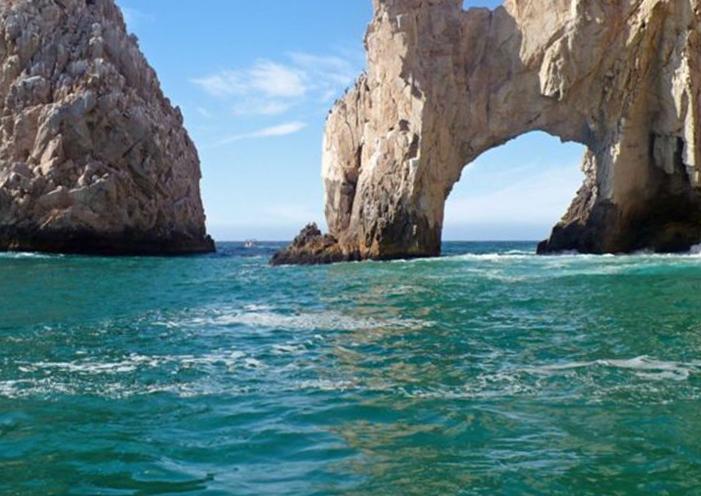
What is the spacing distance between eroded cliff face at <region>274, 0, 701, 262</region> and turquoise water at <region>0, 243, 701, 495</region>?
23.7 m

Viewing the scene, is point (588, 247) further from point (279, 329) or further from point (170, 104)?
point (170, 104)

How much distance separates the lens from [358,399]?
8.48m

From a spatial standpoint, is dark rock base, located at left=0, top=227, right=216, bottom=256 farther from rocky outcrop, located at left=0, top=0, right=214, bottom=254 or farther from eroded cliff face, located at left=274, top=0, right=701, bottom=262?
eroded cliff face, located at left=274, top=0, right=701, bottom=262

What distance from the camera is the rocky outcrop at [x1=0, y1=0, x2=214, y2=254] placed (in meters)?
53.8

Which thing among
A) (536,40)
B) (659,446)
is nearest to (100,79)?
(536,40)

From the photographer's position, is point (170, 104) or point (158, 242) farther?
point (170, 104)

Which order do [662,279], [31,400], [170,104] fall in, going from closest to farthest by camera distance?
[31,400] < [662,279] < [170,104]

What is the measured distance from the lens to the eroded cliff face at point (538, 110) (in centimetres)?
3897

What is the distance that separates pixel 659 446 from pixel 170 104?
7012 centimetres

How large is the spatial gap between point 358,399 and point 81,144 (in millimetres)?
52748

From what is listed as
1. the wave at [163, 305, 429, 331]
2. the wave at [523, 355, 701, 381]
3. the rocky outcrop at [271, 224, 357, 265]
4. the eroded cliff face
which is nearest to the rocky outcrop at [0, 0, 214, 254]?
the rocky outcrop at [271, 224, 357, 265]

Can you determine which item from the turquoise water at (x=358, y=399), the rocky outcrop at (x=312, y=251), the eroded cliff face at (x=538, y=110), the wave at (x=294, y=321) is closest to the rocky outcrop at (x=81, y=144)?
the rocky outcrop at (x=312, y=251)

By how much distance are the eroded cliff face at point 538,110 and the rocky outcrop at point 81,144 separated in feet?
63.3

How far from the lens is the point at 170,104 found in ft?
235
